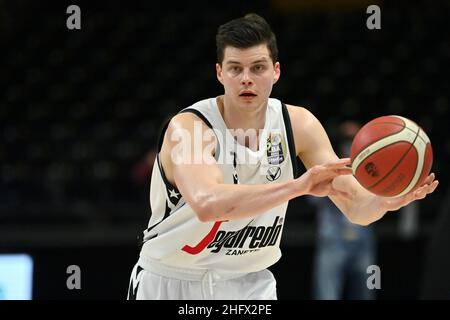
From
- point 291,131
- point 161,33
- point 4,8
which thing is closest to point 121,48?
point 161,33

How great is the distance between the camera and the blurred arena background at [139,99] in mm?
8539

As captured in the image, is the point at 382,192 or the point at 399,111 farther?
the point at 399,111

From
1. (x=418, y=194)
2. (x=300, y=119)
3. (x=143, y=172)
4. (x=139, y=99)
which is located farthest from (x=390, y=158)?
(x=139, y=99)

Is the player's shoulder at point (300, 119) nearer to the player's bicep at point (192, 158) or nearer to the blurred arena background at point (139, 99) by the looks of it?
the player's bicep at point (192, 158)

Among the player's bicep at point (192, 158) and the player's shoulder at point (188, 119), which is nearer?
the player's bicep at point (192, 158)

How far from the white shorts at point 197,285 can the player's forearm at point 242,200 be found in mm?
627

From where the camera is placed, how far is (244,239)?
439cm

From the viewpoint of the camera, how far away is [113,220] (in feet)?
32.9

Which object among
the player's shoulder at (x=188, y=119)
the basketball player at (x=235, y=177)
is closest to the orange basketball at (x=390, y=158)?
the basketball player at (x=235, y=177)

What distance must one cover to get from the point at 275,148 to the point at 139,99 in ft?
27.7

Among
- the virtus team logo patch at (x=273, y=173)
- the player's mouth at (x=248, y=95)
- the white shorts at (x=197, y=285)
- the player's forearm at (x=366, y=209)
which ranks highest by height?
the player's mouth at (x=248, y=95)

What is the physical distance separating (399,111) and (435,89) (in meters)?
1.08

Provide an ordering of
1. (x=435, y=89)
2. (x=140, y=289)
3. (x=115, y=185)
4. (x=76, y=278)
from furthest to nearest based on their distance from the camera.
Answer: (x=435, y=89)
(x=115, y=185)
(x=76, y=278)
(x=140, y=289)

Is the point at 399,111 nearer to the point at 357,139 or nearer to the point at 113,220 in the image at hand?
the point at 113,220
